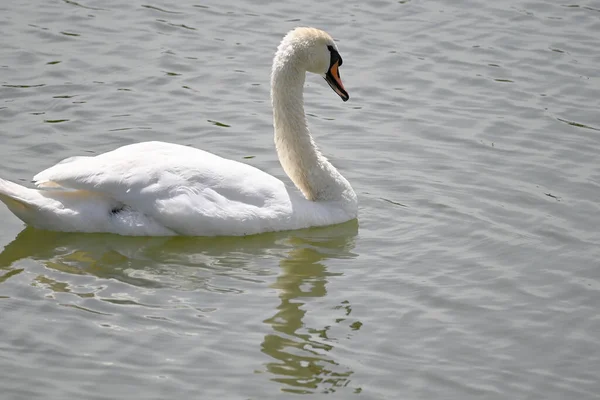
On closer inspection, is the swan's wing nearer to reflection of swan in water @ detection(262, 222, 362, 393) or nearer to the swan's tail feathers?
the swan's tail feathers

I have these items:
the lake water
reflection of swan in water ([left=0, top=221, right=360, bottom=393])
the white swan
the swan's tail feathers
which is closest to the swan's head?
the white swan

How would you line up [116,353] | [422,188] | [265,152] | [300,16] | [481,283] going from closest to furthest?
[116,353], [481,283], [422,188], [265,152], [300,16]

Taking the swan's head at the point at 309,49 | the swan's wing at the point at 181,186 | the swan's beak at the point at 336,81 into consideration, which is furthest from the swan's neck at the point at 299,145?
the swan's wing at the point at 181,186

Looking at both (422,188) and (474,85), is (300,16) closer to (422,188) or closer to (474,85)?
(474,85)

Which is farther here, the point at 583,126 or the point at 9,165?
the point at 583,126

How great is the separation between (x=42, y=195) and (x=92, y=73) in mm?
3986

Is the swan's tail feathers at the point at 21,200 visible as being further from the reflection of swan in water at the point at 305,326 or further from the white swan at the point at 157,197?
the reflection of swan in water at the point at 305,326

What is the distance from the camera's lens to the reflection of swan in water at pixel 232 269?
7410 millimetres

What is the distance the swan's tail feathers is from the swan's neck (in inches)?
88.2

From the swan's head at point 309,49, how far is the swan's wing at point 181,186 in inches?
45.9

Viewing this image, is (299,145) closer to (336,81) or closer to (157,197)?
(336,81)

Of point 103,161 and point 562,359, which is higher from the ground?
point 103,161

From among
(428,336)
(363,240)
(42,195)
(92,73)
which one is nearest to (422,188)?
(363,240)

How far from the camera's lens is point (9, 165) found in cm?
1022
